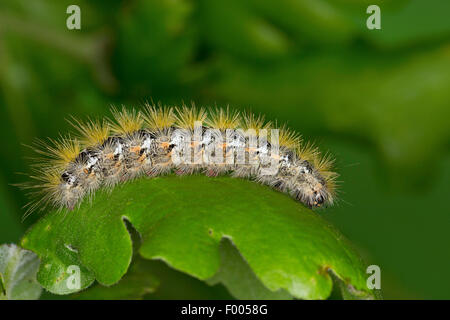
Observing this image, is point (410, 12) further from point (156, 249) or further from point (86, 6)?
point (156, 249)

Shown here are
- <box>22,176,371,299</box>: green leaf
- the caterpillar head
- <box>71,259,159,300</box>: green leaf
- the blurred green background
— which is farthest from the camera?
the blurred green background

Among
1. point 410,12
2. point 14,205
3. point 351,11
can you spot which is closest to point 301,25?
point 351,11

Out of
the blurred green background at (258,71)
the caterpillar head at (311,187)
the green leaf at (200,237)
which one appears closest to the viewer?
the green leaf at (200,237)

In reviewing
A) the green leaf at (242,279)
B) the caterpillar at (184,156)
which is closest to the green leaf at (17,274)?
the caterpillar at (184,156)

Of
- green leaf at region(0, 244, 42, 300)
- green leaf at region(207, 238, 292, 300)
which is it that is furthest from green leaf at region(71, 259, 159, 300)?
green leaf at region(207, 238, 292, 300)

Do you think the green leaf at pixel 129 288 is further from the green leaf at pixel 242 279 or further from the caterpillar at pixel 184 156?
the caterpillar at pixel 184 156

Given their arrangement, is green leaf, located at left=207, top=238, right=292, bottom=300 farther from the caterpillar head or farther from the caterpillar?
the caterpillar head
